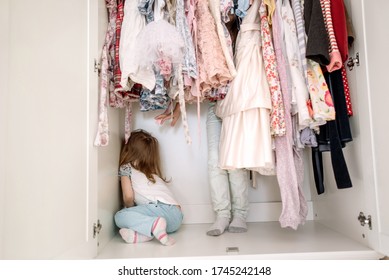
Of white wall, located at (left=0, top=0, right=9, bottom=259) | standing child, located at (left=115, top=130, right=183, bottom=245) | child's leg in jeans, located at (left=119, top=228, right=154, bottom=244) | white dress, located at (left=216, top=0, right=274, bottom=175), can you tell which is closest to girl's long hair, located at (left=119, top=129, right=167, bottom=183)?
standing child, located at (left=115, top=130, right=183, bottom=245)

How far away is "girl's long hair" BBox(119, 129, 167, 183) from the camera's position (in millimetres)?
1609

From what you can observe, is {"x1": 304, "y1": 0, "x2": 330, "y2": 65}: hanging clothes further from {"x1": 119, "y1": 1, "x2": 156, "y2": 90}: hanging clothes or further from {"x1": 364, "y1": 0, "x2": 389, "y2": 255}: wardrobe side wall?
{"x1": 119, "y1": 1, "x2": 156, "y2": 90}: hanging clothes

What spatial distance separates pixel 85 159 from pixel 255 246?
778mm

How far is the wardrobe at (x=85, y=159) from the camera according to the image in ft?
2.39

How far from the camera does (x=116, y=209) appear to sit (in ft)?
5.05

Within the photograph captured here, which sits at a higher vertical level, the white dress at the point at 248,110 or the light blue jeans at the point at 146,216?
the white dress at the point at 248,110

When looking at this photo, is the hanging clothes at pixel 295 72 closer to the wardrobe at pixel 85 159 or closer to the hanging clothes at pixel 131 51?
the wardrobe at pixel 85 159

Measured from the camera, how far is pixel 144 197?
1521 mm

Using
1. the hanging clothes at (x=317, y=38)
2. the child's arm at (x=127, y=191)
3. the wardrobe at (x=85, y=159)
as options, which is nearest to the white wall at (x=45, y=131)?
the wardrobe at (x=85, y=159)

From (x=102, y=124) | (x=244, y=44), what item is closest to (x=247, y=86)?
(x=244, y=44)

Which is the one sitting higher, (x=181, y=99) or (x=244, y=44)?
(x=244, y=44)

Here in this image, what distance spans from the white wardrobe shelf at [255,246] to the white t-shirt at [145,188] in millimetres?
204

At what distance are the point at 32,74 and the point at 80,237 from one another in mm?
581

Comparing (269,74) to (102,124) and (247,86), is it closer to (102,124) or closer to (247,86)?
(247,86)
